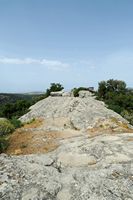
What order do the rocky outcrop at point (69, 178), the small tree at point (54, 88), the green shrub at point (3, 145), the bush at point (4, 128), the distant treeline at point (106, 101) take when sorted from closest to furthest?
1. the rocky outcrop at point (69, 178)
2. the green shrub at point (3, 145)
3. the bush at point (4, 128)
4. the distant treeline at point (106, 101)
5. the small tree at point (54, 88)

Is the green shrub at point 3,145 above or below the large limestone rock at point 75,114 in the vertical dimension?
below

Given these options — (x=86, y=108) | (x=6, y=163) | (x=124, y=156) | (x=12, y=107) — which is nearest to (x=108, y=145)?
(x=124, y=156)

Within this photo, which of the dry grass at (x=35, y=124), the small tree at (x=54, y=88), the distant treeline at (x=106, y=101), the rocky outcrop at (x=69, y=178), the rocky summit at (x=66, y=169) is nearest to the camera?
the rocky outcrop at (x=69, y=178)

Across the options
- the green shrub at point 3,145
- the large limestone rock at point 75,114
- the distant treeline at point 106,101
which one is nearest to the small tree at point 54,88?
the distant treeline at point 106,101

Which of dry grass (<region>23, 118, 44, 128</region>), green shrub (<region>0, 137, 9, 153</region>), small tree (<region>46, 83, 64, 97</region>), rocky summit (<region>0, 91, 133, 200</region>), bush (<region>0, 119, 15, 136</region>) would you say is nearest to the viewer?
rocky summit (<region>0, 91, 133, 200</region>)

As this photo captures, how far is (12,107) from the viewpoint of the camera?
50906mm

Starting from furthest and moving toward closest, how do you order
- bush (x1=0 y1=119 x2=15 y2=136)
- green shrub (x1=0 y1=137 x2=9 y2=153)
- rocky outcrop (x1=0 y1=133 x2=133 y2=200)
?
bush (x1=0 y1=119 x2=15 y2=136), green shrub (x1=0 y1=137 x2=9 y2=153), rocky outcrop (x1=0 y1=133 x2=133 y2=200)

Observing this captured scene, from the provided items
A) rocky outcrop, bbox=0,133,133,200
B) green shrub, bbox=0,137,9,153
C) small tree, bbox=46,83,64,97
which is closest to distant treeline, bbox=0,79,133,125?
small tree, bbox=46,83,64,97

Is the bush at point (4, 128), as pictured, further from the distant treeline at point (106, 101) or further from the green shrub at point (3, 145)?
the distant treeline at point (106, 101)

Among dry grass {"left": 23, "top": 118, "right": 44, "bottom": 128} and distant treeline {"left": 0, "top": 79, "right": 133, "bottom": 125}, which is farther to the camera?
distant treeline {"left": 0, "top": 79, "right": 133, "bottom": 125}

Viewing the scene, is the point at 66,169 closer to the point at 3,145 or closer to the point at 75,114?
the point at 3,145

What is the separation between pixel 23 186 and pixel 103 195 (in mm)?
2813

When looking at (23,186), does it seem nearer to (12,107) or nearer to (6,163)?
(6,163)

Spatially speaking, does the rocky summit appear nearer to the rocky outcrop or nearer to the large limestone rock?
the rocky outcrop
